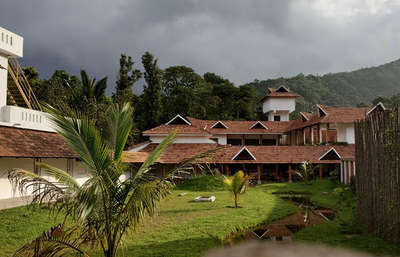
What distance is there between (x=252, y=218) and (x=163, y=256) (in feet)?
16.6

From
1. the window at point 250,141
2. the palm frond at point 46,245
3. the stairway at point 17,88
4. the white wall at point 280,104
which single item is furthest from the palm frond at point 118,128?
the white wall at point 280,104

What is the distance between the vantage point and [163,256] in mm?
7031

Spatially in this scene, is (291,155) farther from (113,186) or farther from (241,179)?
(113,186)

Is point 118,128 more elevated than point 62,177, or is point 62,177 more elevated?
point 118,128

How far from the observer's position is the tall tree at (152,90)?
3788 centimetres

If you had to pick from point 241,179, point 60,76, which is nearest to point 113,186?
point 241,179

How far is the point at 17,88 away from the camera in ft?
50.8

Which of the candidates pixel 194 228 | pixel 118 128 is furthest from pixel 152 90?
pixel 118 128

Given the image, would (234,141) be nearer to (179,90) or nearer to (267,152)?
(179,90)

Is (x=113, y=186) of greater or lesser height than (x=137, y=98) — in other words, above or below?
below

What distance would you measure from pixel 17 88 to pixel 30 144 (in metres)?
4.04

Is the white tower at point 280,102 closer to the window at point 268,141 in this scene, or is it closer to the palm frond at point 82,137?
the window at point 268,141

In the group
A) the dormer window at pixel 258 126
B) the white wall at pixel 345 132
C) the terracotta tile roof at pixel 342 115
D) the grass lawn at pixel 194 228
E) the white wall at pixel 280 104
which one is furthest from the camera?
the white wall at pixel 280 104

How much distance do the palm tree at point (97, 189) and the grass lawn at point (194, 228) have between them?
108 centimetres
